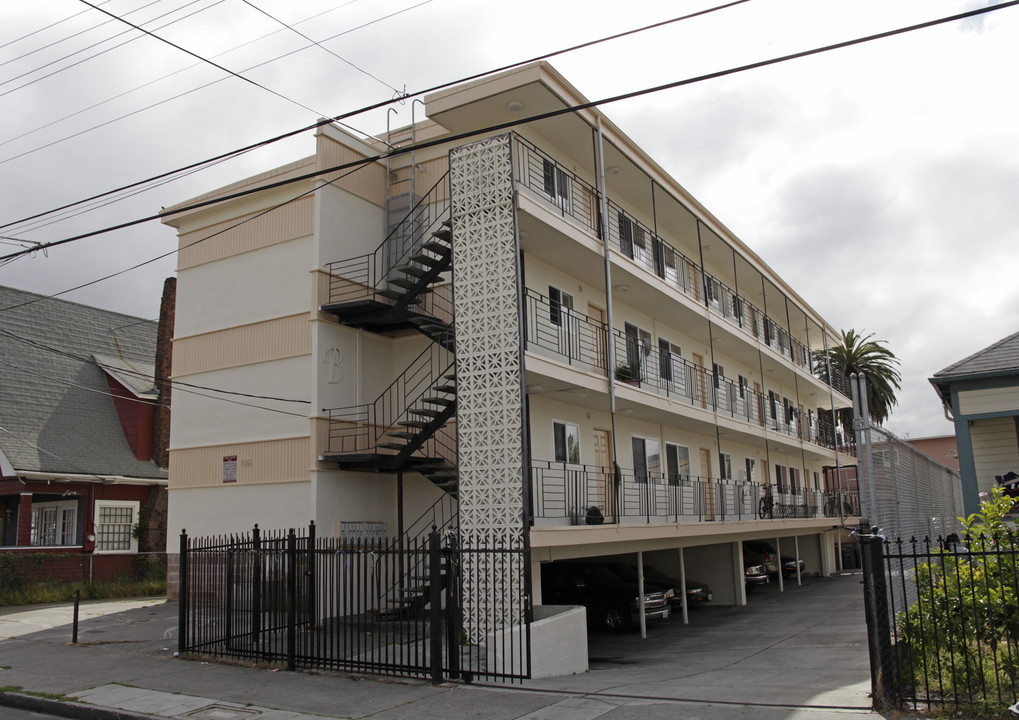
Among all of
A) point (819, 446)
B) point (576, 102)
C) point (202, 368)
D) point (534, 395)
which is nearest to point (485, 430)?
point (534, 395)

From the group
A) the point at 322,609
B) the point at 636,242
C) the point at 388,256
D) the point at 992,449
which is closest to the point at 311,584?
the point at 322,609

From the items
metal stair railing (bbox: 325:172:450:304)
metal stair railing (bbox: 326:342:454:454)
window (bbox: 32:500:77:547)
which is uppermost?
metal stair railing (bbox: 325:172:450:304)

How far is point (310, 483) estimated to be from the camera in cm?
1931

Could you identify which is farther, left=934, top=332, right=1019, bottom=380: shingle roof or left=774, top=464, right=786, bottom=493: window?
left=774, top=464, right=786, bottom=493: window

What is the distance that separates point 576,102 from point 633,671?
10954 mm

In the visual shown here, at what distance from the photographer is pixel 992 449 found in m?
16.4

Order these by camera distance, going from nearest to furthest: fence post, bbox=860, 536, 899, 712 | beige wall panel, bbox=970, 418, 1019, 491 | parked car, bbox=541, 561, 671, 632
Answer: fence post, bbox=860, 536, 899, 712, beige wall panel, bbox=970, 418, 1019, 491, parked car, bbox=541, 561, 671, 632

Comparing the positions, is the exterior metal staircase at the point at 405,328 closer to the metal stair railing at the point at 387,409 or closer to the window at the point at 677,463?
the metal stair railing at the point at 387,409

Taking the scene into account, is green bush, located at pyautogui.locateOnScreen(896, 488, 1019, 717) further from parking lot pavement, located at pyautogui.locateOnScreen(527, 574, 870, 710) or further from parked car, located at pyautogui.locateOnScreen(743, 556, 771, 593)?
parked car, located at pyautogui.locateOnScreen(743, 556, 771, 593)

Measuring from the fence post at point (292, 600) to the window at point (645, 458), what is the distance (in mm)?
10869

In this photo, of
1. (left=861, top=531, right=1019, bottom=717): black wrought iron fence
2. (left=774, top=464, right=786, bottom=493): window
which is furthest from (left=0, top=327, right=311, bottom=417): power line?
(left=774, top=464, right=786, bottom=493): window

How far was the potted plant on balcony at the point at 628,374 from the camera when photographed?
20.6 meters

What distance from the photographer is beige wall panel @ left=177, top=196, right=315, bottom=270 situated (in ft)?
67.3

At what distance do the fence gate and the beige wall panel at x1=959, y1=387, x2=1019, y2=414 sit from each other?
8.80m
